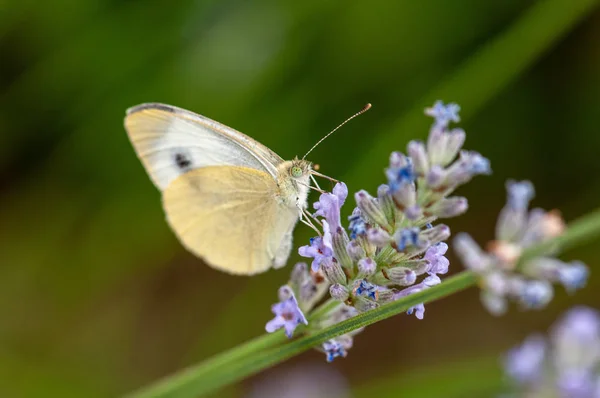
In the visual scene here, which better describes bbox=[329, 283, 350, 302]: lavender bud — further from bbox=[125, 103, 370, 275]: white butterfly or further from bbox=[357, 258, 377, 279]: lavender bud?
bbox=[125, 103, 370, 275]: white butterfly

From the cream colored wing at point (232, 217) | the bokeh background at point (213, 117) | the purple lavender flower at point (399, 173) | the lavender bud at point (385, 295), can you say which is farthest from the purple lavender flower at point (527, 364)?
the purple lavender flower at point (399, 173)

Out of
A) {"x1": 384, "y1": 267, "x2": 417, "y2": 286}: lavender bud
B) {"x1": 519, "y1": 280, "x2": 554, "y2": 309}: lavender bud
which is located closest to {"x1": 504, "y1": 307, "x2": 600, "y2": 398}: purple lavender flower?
{"x1": 384, "y1": 267, "x2": 417, "y2": 286}: lavender bud

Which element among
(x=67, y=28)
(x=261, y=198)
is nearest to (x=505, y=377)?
(x=261, y=198)

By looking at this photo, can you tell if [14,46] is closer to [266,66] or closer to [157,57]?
[157,57]

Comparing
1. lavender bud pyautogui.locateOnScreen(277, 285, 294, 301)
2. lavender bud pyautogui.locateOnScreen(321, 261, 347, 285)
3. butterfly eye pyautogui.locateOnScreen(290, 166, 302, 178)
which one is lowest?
lavender bud pyautogui.locateOnScreen(321, 261, 347, 285)

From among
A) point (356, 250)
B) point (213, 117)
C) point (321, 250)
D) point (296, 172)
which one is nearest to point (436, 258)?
point (356, 250)

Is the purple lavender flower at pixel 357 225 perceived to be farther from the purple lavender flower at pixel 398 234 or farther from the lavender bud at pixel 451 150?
the lavender bud at pixel 451 150

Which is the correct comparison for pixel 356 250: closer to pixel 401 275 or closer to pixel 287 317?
pixel 401 275
